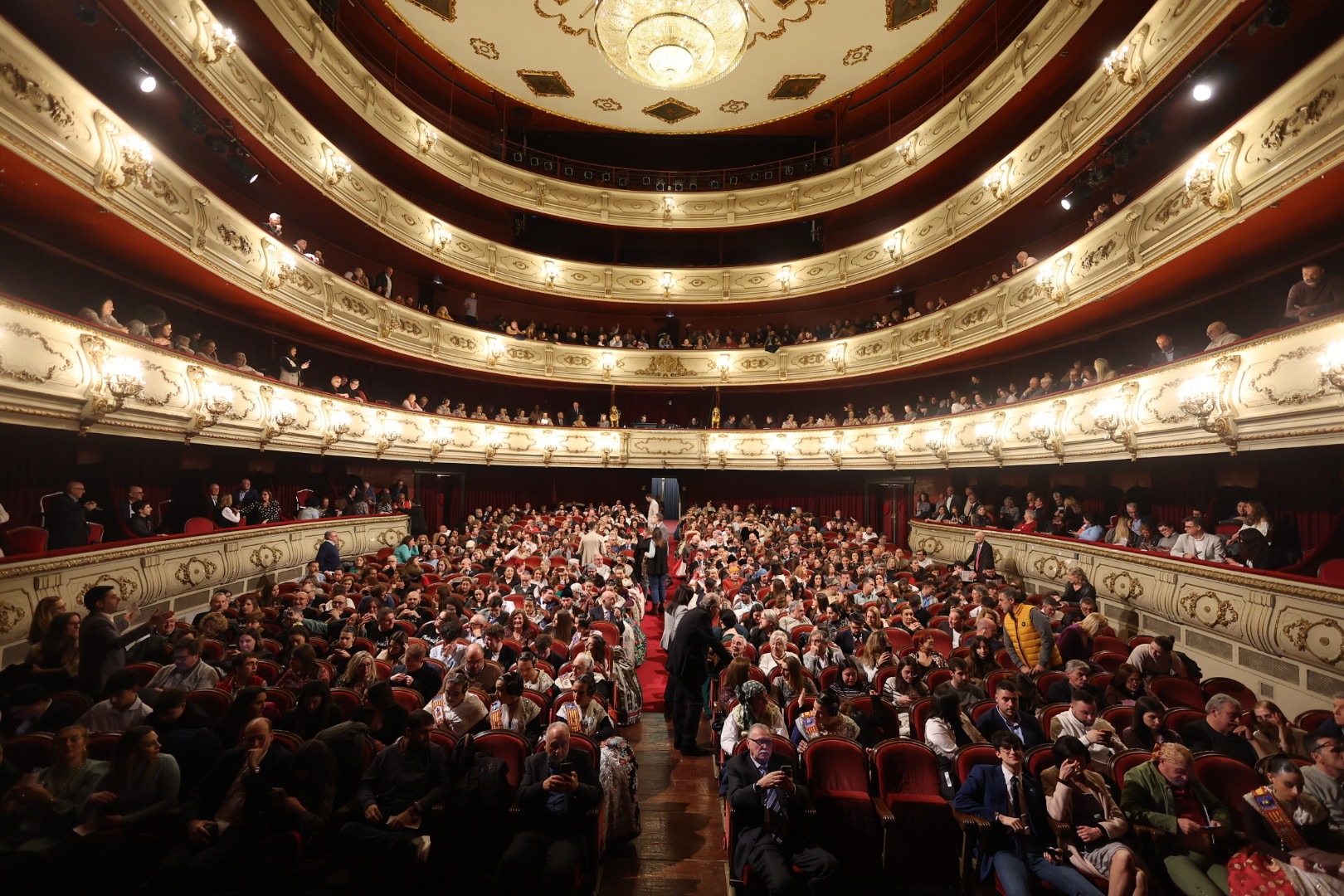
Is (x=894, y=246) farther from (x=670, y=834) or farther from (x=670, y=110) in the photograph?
(x=670, y=834)

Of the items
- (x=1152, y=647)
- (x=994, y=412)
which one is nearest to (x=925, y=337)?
(x=994, y=412)

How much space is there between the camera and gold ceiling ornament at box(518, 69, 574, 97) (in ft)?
50.5

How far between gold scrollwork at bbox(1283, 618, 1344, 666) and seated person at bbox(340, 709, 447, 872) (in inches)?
270

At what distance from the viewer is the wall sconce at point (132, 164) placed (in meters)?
5.85

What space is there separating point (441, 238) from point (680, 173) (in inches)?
326

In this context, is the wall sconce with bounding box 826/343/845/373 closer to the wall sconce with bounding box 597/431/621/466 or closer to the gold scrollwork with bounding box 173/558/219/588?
the wall sconce with bounding box 597/431/621/466

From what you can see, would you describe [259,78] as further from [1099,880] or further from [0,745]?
[1099,880]

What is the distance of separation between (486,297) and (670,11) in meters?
9.94

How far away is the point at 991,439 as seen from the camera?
10.5 m

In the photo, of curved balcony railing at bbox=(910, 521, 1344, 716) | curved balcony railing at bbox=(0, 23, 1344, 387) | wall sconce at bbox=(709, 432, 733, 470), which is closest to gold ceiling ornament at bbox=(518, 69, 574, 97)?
curved balcony railing at bbox=(0, 23, 1344, 387)

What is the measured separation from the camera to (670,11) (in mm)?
10219

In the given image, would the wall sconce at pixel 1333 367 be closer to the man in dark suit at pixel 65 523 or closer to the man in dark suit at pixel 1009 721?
the man in dark suit at pixel 1009 721

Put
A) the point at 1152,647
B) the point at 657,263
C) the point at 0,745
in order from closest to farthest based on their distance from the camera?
the point at 0,745 < the point at 1152,647 < the point at 657,263

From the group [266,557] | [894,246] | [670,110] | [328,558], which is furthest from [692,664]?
[670,110]
